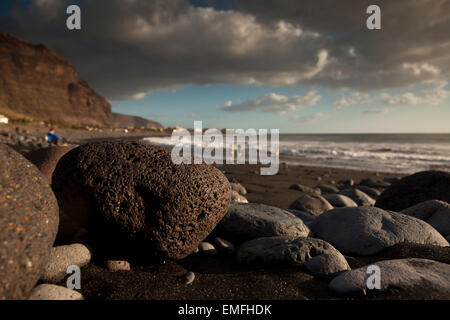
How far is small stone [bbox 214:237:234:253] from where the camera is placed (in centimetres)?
298

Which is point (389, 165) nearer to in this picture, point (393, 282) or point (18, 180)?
point (393, 282)

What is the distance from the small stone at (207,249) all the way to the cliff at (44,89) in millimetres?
61932

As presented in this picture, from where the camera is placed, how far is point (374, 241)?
2951 mm

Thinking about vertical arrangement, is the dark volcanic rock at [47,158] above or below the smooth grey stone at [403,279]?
above

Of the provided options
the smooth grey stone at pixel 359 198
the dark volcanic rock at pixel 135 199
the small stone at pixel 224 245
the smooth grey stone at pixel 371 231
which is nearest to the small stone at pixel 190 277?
the dark volcanic rock at pixel 135 199

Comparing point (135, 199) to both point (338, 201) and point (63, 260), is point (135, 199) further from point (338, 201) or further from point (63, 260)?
point (338, 201)

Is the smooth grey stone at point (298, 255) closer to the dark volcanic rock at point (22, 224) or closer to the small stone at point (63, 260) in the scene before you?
the small stone at point (63, 260)

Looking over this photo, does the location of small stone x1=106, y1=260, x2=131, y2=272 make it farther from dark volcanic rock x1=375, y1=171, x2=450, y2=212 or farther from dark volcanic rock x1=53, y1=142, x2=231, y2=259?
dark volcanic rock x1=375, y1=171, x2=450, y2=212

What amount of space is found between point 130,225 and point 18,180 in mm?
1050

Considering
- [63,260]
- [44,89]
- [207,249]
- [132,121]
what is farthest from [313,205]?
[132,121]

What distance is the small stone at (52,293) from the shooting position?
5.80 feet

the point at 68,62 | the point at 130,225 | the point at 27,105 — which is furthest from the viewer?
the point at 68,62
